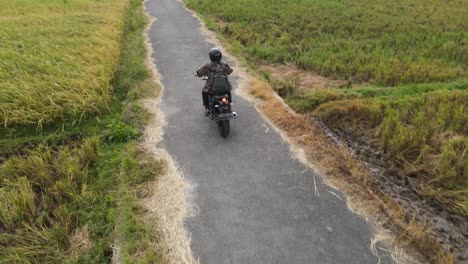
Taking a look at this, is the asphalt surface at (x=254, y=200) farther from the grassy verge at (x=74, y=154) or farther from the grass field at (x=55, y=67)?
the grass field at (x=55, y=67)

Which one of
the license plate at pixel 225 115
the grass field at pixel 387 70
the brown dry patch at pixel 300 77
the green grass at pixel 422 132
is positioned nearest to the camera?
the green grass at pixel 422 132

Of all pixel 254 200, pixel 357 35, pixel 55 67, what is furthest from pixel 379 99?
pixel 55 67

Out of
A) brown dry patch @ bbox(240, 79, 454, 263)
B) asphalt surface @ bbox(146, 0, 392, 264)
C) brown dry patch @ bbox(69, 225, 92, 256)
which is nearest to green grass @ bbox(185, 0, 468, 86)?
brown dry patch @ bbox(240, 79, 454, 263)

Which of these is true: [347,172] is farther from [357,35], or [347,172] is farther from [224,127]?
[357,35]

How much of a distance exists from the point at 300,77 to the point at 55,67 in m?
7.65

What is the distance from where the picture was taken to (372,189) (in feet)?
16.2

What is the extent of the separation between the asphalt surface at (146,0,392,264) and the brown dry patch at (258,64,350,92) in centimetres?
278

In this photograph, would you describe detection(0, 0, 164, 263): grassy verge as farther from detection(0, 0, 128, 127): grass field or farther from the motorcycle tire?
the motorcycle tire

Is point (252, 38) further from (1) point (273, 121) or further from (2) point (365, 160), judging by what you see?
(2) point (365, 160)

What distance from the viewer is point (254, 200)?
4832 mm

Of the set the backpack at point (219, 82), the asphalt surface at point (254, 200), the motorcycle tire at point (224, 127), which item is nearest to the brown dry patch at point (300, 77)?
the asphalt surface at point (254, 200)

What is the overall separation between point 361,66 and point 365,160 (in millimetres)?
5454

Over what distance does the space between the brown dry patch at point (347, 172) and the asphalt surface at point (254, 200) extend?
25 centimetres

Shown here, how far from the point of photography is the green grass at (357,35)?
33.4ft
